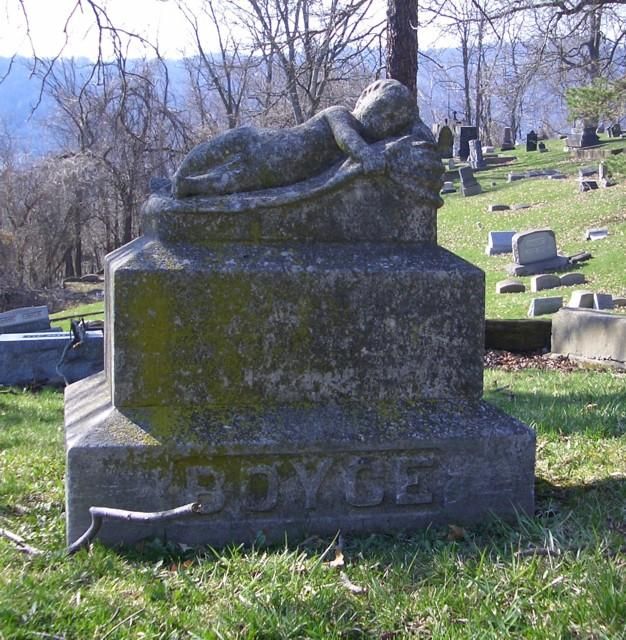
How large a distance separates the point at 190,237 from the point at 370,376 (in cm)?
107

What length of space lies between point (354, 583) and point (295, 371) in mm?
1076

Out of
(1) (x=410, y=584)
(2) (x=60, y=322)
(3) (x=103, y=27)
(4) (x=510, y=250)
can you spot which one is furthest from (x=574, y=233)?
(1) (x=410, y=584)

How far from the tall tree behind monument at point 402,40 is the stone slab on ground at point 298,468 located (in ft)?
21.6

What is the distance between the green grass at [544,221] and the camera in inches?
614

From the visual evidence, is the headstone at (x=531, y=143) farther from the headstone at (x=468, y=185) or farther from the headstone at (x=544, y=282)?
the headstone at (x=544, y=282)

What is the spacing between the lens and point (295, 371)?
3.90 meters

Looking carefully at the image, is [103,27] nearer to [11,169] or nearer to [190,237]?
[190,237]

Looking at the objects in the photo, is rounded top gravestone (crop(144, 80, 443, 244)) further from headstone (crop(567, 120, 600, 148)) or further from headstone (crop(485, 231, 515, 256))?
headstone (crop(567, 120, 600, 148))

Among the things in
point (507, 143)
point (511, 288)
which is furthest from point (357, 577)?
point (507, 143)

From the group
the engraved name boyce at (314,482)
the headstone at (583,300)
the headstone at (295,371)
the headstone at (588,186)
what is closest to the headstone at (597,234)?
the headstone at (588,186)

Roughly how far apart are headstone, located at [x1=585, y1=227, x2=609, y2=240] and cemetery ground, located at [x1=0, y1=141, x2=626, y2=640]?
15.4 metres

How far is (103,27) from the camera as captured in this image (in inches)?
356

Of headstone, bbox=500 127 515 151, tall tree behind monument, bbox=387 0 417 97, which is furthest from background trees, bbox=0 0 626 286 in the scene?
headstone, bbox=500 127 515 151

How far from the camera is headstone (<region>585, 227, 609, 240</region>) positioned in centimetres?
1950
